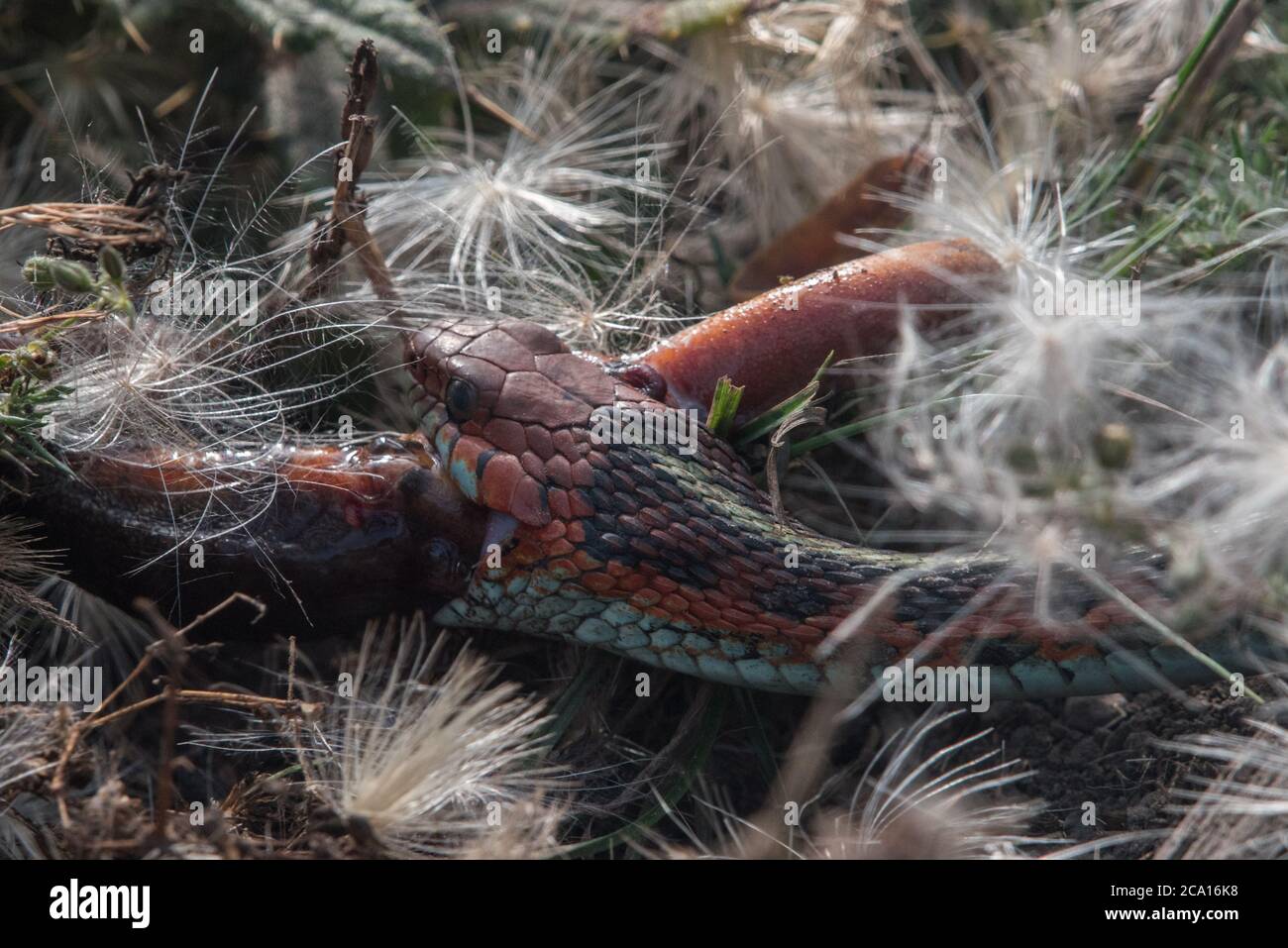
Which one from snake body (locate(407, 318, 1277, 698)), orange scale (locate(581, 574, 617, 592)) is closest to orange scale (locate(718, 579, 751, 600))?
snake body (locate(407, 318, 1277, 698))

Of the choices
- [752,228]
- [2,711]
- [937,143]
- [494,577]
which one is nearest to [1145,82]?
[937,143]

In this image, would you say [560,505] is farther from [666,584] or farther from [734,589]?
[734,589]

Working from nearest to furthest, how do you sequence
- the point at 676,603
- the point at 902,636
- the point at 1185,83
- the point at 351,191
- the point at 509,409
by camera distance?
the point at 902,636 < the point at 676,603 < the point at 509,409 < the point at 351,191 < the point at 1185,83

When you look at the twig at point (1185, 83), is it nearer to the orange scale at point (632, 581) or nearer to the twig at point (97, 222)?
the orange scale at point (632, 581)

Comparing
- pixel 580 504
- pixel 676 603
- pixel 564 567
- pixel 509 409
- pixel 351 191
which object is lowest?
pixel 676 603

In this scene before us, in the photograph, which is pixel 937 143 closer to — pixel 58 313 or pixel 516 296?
pixel 516 296

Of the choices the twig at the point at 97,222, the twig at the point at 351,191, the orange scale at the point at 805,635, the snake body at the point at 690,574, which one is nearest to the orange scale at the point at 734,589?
the snake body at the point at 690,574

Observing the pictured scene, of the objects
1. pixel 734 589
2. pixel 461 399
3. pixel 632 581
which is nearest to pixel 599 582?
pixel 632 581

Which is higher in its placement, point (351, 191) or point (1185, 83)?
point (1185, 83)

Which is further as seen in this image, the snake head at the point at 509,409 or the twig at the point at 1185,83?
the twig at the point at 1185,83
